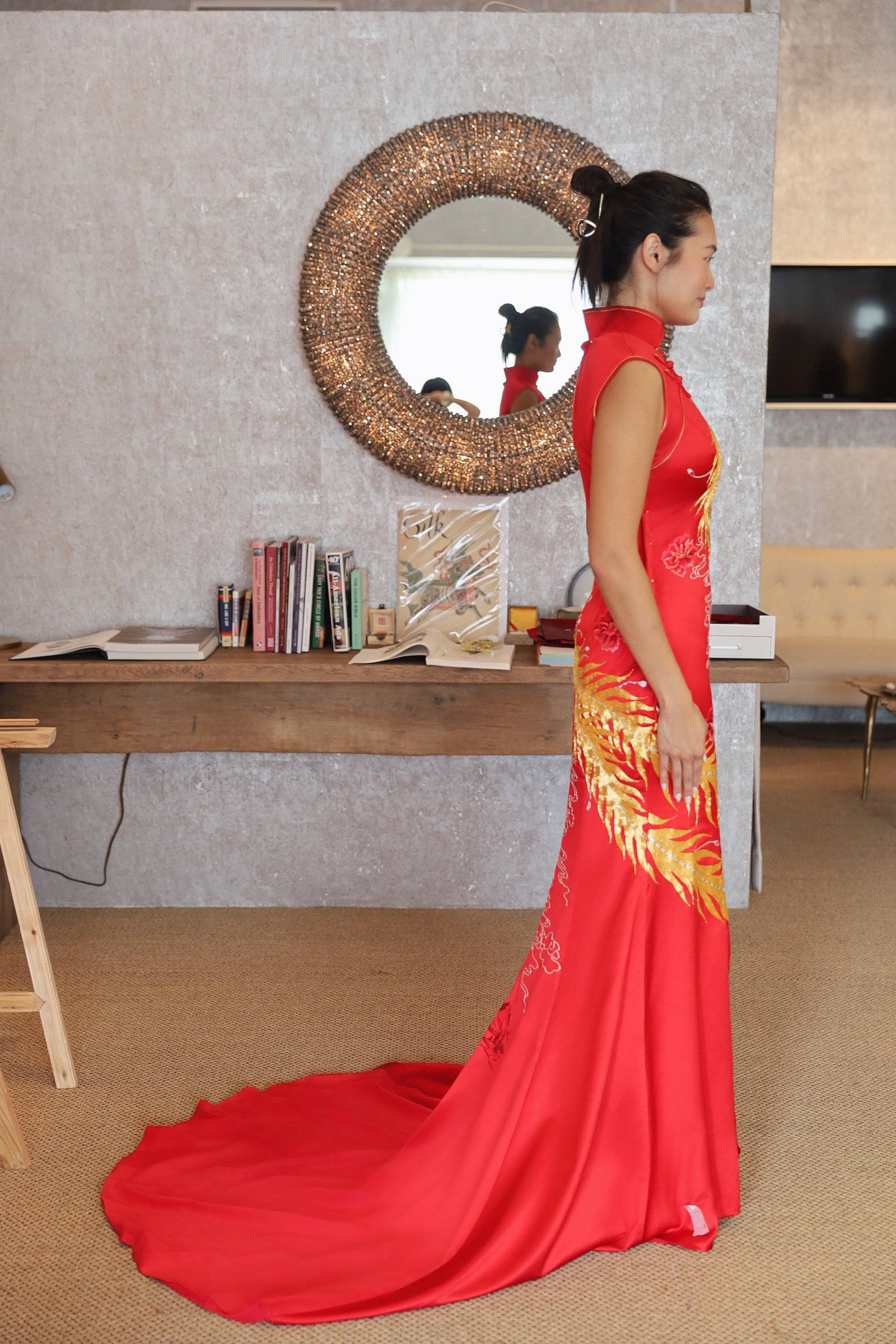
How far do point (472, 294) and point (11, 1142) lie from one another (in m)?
2.19

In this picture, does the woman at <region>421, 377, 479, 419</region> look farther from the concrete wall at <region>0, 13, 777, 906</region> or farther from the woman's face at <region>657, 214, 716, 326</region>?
the woman's face at <region>657, 214, 716, 326</region>

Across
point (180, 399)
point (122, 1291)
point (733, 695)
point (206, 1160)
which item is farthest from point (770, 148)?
point (122, 1291)

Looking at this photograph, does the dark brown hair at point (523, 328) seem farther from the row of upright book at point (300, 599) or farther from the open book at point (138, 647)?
the open book at point (138, 647)

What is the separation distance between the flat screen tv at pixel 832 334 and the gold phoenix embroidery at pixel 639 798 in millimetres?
3748

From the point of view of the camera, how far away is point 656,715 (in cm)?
171

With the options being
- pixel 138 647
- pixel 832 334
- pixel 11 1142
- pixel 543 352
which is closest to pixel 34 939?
pixel 11 1142

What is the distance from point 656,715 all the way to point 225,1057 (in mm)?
1281

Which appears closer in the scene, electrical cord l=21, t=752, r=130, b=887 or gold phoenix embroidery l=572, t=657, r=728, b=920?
gold phoenix embroidery l=572, t=657, r=728, b=920

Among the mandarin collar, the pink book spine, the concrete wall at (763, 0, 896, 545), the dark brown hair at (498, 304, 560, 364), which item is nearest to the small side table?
the concrete wall at (763, 0, 896, 545)

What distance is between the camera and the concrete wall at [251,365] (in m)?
2.90

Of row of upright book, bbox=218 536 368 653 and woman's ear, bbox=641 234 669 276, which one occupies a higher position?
woman's ear, bbox=641 234 669 276

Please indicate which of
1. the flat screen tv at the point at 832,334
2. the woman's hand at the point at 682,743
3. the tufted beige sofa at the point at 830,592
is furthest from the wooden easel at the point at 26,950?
the flat screen tv at the point at 832,334

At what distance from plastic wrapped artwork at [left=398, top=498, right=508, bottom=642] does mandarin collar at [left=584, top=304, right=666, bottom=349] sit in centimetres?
140

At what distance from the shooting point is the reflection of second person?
300 centimetres
